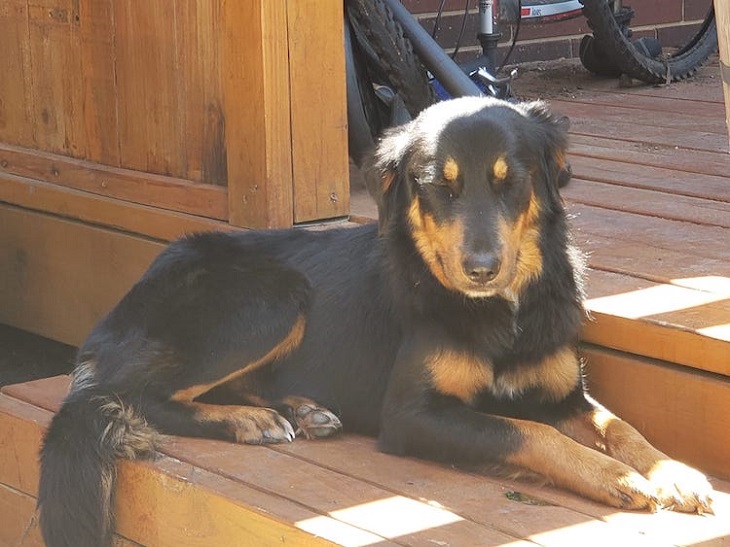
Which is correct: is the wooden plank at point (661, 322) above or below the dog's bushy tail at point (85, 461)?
above

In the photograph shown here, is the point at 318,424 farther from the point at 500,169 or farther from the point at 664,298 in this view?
the point at 664,298

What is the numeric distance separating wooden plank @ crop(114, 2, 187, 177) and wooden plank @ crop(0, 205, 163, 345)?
355 millimetres

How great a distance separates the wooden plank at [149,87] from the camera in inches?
194

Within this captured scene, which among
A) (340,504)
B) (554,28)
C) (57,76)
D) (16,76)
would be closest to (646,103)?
(554,28)

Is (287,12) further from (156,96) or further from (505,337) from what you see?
(505,337)

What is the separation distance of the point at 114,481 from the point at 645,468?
1.43 metres

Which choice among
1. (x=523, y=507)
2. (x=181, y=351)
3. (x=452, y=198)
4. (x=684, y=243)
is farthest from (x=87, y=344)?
(x=684, y=243)

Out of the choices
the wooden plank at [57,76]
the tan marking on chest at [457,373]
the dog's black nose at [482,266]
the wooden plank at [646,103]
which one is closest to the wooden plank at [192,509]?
the tan marking on chest at [457,373]

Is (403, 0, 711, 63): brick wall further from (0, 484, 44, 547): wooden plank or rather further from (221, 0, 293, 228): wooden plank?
(0, 484, 44, 547): wooden plank

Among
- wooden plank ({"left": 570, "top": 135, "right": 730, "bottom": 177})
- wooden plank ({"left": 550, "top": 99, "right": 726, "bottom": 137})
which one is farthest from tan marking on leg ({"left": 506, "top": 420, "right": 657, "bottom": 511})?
wooden plank ({"left": 550, "top": 99, "right": 726, "bottom": 137})

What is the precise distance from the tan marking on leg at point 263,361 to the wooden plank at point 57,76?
1.97 meters

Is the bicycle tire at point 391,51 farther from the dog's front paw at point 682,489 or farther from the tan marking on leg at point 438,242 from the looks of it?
the dog's front paw at point 682,489

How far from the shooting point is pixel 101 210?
524cm

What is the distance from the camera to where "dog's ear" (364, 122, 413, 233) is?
357cm
